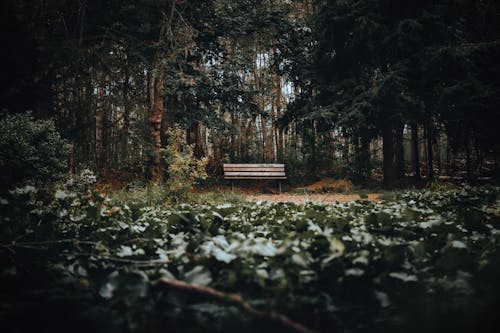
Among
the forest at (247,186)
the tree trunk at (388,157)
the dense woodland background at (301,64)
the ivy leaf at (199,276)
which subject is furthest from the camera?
the tree trunk at (388,157)

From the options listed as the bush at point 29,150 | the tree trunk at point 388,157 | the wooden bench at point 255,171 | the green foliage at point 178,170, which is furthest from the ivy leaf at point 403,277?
the tree trunk at point 388,157

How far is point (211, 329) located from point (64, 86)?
17.1m

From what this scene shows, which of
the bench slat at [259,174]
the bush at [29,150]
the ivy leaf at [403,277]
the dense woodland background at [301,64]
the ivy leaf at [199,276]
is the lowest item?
the bench slat at [259,174]

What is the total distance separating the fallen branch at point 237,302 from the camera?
0.83 metres

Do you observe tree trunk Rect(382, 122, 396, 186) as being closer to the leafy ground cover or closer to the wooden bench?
the wooden bench

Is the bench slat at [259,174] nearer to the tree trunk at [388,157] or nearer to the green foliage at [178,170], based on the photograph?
the tree trunk at [388,157]

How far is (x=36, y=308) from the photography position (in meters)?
0.92

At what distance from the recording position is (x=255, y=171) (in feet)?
43.2

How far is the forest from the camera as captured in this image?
1.00 metres

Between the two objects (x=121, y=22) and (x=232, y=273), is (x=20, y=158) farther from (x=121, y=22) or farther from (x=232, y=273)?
(x=121, y=22)

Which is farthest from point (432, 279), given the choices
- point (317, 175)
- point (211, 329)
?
point (317, 175)

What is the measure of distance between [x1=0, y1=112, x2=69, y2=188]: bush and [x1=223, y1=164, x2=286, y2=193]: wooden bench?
21.7ft

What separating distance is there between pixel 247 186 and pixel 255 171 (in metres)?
2.25

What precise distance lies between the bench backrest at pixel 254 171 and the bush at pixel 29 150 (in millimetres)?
6621
